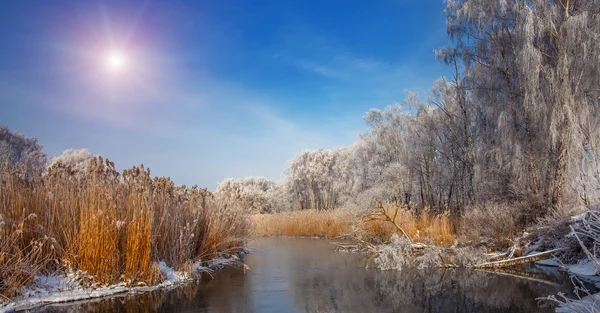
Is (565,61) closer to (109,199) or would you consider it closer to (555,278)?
(555,278)

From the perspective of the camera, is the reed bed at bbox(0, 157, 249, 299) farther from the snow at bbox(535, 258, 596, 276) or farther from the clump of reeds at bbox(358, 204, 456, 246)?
the snow at bbox(535, 258, 596, 276)

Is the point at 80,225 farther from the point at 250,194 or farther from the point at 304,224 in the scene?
the point at 250,194

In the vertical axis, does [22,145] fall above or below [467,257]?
above

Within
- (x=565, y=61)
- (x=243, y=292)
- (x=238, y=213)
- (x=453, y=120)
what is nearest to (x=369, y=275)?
(x=243, y=292)

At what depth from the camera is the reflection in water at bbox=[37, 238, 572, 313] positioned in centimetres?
616

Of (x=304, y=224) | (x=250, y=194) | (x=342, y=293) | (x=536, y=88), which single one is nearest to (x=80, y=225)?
(x=342, y=293)

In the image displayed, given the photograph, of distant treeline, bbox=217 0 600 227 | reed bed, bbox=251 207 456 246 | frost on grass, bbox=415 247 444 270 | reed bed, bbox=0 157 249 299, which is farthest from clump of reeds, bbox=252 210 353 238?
reed bed, bbox=0 157 249 299

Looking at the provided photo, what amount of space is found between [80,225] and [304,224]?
16.6 metres

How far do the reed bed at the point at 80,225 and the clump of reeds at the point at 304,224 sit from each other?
13.3 m

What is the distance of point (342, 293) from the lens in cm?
736

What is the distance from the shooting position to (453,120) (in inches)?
848

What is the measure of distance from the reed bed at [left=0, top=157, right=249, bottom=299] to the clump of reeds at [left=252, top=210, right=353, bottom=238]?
43.7 feet

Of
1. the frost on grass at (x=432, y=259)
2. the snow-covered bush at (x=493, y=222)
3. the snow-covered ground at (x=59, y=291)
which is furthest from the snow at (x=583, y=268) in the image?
the snow-covered ground at (x=59, y=291)

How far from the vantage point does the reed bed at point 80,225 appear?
579 cm
